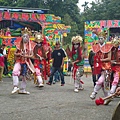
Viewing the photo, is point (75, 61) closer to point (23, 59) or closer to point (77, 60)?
point (77, 60)

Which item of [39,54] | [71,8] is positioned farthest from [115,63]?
[71,8]

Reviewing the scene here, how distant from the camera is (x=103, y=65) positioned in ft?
27.8

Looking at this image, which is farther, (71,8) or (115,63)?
(71,8)

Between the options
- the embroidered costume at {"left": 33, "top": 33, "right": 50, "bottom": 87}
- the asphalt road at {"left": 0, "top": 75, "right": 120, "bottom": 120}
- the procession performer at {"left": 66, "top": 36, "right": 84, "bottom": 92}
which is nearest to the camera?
the asphalt road at {"left": 0, "top": 75, "right": 120, "bottom": 120}

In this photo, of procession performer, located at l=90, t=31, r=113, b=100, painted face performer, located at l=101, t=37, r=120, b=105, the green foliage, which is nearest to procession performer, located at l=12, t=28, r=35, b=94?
procession performer, located at l=90, t=31, r=113, b=100

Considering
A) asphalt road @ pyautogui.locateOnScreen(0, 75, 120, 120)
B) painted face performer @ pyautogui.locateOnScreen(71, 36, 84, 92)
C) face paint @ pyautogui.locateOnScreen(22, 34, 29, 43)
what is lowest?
asphalt road @ pyautogui.locateOnScreen(0, 75, 120, 120)

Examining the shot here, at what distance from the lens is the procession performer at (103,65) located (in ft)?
27.0

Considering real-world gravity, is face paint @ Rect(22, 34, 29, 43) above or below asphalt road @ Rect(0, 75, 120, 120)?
above

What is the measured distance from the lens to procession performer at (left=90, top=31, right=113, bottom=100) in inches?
324

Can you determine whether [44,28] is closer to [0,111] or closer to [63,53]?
[63,53]

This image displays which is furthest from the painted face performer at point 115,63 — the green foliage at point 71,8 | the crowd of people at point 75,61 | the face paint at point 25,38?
the green foliage at point 71,8

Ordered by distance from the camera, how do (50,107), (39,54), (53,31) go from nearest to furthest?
(50,107), (39,54), (53,31)

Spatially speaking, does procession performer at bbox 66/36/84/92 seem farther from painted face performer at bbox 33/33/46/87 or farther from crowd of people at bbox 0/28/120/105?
painted face performer at bbox 33/33/46/87

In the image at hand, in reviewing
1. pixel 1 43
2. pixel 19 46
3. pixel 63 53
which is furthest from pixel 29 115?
pixel 1 43
